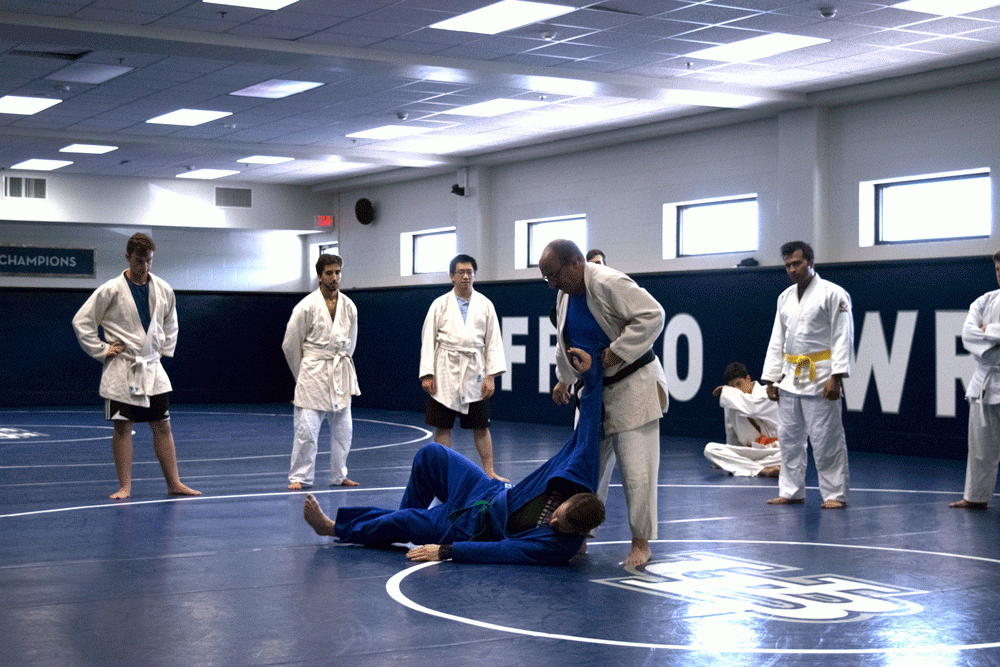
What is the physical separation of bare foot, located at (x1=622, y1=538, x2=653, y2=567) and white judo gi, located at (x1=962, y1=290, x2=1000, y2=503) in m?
2.89

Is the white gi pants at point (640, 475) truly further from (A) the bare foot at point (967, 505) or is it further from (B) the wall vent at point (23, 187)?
(B) the wall vent at point (23, 187)

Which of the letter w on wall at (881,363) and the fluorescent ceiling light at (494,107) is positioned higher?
the fluorescent ceiling light at (494,107)

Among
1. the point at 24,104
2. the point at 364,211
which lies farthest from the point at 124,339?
the point at 364,211

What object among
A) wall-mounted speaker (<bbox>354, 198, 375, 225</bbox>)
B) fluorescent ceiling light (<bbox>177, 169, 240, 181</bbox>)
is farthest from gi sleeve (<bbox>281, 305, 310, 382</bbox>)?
wall-mounted speaker (<bbox>354, 198, 375, 225</bbox>)

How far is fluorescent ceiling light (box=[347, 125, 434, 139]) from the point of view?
16.5m

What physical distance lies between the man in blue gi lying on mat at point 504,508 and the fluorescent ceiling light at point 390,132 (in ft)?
37.7

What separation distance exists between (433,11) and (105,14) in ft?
9.72

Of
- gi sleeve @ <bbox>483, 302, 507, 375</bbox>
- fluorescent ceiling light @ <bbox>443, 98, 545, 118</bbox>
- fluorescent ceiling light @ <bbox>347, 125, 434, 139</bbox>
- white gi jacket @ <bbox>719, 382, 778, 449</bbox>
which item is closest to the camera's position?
gi sleeve @ <bbox>483, 302, 507, 375</bbox>

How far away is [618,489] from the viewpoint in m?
8.15

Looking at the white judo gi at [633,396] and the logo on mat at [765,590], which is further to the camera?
the white judo gi at [633,396]

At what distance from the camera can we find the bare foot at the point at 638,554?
5262 millimetres

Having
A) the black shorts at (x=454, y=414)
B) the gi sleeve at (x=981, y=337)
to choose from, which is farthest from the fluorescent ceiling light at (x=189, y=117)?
the gi sleeve at (x=981, y=337)

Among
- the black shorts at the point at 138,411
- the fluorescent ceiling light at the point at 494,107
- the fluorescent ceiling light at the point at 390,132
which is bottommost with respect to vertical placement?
the black shorts at the point at 138,411

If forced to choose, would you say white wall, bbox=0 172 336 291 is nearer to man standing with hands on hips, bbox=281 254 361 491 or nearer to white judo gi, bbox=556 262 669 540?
man standing with hands on hips, bbox=281 254 361 491
